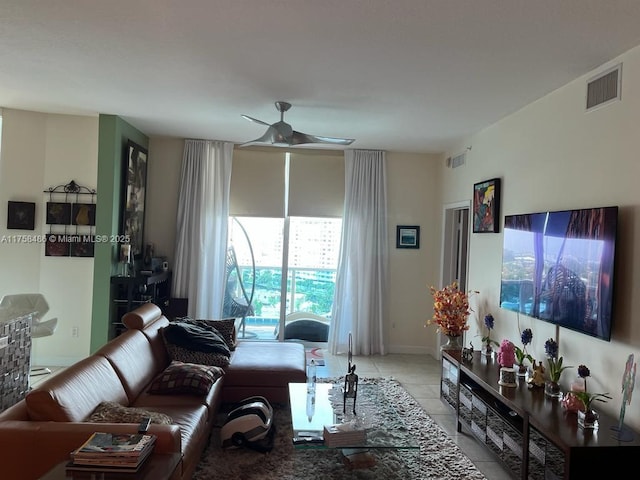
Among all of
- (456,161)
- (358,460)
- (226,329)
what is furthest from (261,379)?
(456,161)

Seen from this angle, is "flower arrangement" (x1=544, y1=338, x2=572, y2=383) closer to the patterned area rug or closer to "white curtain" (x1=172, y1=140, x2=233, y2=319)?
the patterned area rug

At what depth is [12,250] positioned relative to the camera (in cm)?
471

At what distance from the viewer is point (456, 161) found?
5.44 metres

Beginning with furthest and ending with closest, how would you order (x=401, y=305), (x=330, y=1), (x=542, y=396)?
(x=401, y=305)
(x=542, y=396)
(x=330, y=1)

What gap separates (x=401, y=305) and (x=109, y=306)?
369 cm

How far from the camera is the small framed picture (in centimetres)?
611

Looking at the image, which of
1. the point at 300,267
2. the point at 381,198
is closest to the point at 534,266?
the point at 381,198

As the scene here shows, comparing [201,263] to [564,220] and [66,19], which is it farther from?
[564,220]

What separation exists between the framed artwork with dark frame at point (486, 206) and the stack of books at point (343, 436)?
100 inches

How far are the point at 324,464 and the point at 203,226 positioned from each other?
11.7 feet

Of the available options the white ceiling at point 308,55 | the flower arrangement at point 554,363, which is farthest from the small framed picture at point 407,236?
the flower arrangement at point 554,363

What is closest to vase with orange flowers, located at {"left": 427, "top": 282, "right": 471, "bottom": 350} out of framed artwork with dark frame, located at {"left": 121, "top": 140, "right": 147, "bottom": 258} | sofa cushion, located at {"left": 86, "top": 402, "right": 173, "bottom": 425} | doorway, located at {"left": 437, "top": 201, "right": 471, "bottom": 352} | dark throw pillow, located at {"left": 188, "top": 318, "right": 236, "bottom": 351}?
doorway, located at {"left": 437, "top": 201, "right": 471, "bottom": 352}

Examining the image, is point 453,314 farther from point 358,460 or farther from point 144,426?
point 144,426

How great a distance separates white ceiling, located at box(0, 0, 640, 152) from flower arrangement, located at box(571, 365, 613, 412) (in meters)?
1.95
